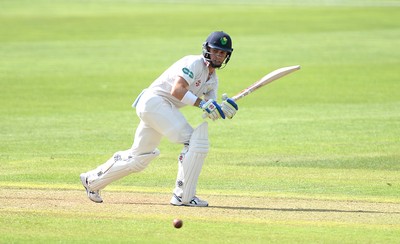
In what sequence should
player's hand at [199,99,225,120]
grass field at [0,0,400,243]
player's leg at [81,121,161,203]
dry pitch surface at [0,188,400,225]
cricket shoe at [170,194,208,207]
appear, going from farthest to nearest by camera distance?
player's leg at [81,121,161,203] < cricket shoe at [170,194,208,207] < player's hand at [199,99,225,120] < dry pitch surface at [0,188,400,225] < grass field at [0,0,400,243]

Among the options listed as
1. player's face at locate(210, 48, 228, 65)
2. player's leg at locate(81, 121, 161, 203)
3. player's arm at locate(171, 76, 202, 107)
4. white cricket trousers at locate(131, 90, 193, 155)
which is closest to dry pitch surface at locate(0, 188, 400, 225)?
player's leg at locate(81, 121, 161, 203)

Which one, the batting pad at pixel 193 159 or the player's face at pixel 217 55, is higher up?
the player's face at pixel 217 55

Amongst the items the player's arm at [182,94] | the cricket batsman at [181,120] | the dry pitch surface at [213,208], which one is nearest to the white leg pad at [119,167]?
the cricket batsman at [181,120]

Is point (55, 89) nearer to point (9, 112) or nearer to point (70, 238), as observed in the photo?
point (9, 112)

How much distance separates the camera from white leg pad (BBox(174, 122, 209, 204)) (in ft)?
30.1

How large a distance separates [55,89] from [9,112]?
108 inches

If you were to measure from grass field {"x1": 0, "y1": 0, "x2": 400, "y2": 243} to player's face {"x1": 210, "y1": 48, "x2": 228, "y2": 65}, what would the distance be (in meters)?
1.33

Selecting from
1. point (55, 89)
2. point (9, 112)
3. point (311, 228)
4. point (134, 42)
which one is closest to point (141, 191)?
point (311, 228)

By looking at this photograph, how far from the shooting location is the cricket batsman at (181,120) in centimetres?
922

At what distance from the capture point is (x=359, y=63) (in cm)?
2322

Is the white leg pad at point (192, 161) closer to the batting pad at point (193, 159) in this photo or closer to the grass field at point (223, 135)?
the batting pad at point (193, 159)

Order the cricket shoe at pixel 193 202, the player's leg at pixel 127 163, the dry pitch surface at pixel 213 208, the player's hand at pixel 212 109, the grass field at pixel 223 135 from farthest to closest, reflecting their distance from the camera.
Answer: the player's leg at pixel 127 163
the cricket shoe at pixel 193 202
the player's hand at pixel 212 109
the dry pitch surface at pixel 213 208
the grass field at pixel 223 135

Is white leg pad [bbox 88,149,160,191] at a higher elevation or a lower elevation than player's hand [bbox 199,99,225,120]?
lower

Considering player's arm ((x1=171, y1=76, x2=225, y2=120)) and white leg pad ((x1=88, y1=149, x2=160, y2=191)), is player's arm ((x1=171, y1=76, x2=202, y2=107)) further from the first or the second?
white leg pad ((x1=88, y1=149, x2=160, y2=191))
